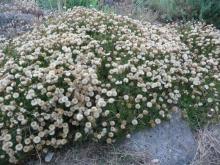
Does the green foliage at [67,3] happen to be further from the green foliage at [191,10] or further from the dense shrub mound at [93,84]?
the dense shrub mound at [93,84]

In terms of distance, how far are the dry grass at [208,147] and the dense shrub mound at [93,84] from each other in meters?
0.18

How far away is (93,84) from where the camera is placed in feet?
10.9

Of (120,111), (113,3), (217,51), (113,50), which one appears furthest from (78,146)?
(113,3)

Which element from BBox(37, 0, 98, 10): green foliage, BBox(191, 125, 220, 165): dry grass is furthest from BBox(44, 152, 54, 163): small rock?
BBox(37, 0, 98, 10): green foliage

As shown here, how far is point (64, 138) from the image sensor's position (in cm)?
310

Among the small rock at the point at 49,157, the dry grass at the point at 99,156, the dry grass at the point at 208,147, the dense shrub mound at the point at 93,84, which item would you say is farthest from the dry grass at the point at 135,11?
the small rock at the point at 49,157

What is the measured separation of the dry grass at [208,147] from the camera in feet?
11.3

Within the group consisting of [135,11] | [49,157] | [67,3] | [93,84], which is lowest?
[135,11]

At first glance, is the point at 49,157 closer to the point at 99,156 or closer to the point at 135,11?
the point at 99,156

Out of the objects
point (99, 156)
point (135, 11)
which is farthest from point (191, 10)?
point (99, 156)

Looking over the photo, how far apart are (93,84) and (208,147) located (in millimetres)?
1127

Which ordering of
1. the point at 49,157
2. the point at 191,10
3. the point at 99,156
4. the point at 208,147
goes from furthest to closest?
the point at 191,10 → the point at 208,147 → the point at 99,156 → the point at 49,157

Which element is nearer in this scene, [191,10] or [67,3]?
[191,10]

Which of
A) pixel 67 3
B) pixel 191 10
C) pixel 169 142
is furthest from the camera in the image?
pixel 67 3
